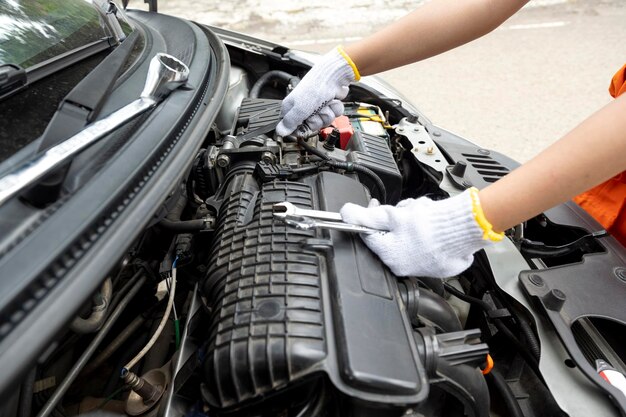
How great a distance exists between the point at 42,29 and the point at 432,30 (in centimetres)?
98

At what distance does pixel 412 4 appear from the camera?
5.17 meters

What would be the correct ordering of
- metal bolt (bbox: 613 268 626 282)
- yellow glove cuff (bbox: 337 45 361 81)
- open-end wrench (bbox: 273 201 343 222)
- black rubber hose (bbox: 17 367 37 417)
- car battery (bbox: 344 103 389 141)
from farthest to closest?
car battery (bbox: 344 103 389 141) → yellow glove cuff (bbox: 337 45 361 81) → metal bolt (bbox: 613 268 626 282) → open-end wrench (bbox: 273 201 343 222) → black rubber hose (bbox: 17 367 37 417)

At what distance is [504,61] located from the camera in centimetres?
365

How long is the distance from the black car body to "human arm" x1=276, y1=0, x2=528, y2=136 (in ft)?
0.38

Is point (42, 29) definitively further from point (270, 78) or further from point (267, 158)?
point (270, 78)

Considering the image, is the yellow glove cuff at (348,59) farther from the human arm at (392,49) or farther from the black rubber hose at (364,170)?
the black rubber hose at (364,170)

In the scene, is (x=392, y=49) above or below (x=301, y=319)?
above

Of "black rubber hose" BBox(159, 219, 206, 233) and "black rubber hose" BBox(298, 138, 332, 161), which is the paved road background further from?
"black rubber hose" BBox(159, 219, 206, 233)

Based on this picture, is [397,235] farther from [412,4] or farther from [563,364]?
[412,4]

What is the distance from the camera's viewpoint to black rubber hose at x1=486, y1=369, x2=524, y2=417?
0.80m

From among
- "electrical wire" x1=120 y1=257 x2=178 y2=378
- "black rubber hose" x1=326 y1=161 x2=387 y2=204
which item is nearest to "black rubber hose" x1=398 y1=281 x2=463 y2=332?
"black rubber hose" x1=326 y1=161 x2=387 y2=204

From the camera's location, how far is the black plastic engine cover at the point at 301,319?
0.60 m

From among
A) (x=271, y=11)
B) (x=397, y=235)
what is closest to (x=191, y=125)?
(x=397, y=235)

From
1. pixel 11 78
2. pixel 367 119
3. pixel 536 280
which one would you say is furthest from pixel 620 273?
pixel 11 78
